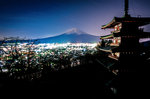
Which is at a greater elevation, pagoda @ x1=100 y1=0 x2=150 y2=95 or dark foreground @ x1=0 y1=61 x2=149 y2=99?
pagoda @ x1=100 y1=0 x2=150 y2=95

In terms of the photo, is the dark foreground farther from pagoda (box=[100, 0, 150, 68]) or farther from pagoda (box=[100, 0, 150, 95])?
pagoda (box=[100, 0, 150, 68])

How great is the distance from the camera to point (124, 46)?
5.95 metres

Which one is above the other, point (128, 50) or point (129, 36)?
point (129, 36)

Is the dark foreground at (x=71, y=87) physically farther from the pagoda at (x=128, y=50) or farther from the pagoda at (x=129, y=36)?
the pagoda at (x=129, y=36)

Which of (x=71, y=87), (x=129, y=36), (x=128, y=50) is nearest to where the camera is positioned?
(x=128, y=50)

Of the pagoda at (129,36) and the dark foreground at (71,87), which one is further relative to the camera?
the dark foreground at (71,87)

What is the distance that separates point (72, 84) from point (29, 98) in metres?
4.31

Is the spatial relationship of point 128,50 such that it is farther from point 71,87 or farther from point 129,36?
point 71,87

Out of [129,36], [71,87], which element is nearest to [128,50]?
[129,36]

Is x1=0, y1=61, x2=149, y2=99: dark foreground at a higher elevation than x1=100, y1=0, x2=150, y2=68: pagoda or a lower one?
lower

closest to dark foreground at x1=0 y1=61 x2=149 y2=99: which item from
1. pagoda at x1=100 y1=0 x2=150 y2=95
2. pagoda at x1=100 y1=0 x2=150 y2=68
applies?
pagoda at x1=100 y1=0 x2=150 y2=95

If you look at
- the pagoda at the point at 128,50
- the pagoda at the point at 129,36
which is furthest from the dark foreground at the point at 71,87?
the pagoda at the point at 129,36

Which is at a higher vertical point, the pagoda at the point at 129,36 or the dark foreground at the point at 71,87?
the pagoda at the point at 129,36

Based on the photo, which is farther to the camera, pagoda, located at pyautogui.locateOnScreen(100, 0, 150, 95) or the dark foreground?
the dark foreground
